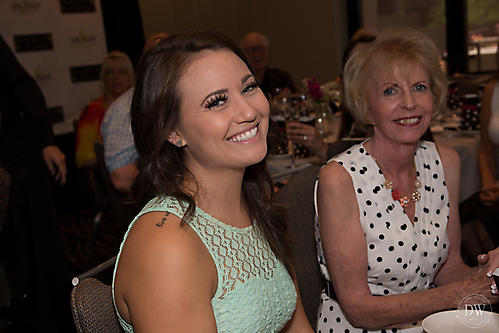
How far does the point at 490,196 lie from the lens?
3.02 meters

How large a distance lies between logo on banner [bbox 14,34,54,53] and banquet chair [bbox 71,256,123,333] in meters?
5.74

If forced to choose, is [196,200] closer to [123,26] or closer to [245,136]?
[245,136]

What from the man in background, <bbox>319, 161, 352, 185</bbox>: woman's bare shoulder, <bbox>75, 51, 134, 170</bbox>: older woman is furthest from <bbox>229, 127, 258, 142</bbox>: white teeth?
the man in background

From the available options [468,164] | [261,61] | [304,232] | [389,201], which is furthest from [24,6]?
[389,201]

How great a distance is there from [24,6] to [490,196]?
5.90 meters

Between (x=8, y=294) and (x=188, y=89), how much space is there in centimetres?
294

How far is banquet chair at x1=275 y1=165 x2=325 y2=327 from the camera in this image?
5.78 feet

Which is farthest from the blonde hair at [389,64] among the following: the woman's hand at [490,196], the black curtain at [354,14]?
the black curtain at [354,14]

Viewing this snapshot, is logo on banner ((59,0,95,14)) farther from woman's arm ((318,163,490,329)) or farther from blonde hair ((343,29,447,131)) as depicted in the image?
woman's arm ((318,163,490,329))

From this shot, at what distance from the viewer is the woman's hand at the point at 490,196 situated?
9.86 ft

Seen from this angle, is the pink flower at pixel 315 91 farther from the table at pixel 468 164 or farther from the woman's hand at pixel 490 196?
the woman's hand at pixel 490 196

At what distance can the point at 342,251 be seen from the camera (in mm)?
1494

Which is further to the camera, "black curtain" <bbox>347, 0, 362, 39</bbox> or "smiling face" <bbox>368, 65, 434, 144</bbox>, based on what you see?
"black curtain" <bbox>347, 0, 362, 39</bbox>

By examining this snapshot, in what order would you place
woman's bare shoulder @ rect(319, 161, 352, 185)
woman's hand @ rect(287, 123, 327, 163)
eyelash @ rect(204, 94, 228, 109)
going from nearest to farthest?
eyelash @ rect(204, 94, 228, 109)
woman's bare shoulder @ rect(319, 161, 352, 185)
woman's hand @ rect(287, 123, 327, 163)
